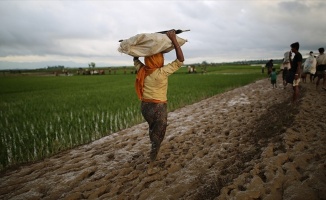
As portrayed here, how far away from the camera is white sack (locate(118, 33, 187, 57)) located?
312 centimetres

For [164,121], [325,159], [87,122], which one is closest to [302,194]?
[325,159]

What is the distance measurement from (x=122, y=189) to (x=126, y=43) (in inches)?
82.2

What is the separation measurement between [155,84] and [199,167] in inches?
59.3

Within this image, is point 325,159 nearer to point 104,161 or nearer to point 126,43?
point 126,43

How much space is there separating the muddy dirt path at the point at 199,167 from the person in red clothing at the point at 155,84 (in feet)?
2.52

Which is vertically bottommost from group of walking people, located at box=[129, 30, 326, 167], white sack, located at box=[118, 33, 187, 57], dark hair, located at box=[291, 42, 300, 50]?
group of walking people, located at box=[129, 30, 326, 167]

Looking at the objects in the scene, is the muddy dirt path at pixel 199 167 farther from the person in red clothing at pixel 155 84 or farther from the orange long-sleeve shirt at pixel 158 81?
the orange long-sleeve shirt at pixel 158 81

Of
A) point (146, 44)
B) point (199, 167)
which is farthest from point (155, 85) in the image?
point (199, 167)

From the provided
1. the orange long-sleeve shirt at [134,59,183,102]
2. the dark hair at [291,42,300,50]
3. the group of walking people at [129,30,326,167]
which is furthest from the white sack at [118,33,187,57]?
the dark hair at [291,42,300,50]

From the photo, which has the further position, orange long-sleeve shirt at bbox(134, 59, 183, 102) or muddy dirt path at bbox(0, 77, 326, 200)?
orange long-sleeve shirt at bbox(134, 59, 183, 102)

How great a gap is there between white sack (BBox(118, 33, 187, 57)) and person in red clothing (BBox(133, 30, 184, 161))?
12cm

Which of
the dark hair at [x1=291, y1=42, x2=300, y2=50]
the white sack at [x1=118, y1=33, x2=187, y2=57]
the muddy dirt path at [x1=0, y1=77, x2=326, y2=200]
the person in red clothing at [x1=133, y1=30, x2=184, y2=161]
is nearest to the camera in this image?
the muddy dirt path at [x1=0, y1=77, x2=326, y2=200]

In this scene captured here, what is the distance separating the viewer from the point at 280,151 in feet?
12.0

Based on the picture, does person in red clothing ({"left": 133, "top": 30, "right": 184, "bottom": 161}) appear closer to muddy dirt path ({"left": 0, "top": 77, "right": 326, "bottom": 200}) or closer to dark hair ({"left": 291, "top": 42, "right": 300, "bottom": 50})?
muddy dirt path ({"left": 0, "top": 77, "right": 326, "bottom": 200})
